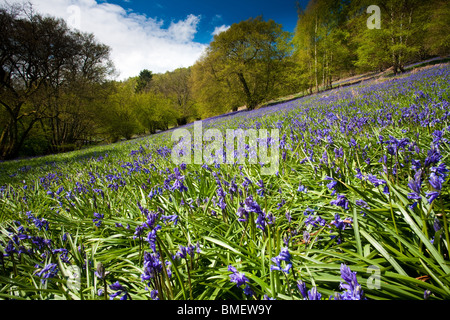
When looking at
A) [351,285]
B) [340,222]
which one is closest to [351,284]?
[351,285]

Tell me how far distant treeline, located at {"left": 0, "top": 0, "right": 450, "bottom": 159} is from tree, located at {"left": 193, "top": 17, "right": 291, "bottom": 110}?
15 cm

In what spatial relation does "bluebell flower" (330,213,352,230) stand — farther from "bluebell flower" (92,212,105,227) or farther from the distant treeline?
the distant treeline

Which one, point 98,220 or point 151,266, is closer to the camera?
point 151,266

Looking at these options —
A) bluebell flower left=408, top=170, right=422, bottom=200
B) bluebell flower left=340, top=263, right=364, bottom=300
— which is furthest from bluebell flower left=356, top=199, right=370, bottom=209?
bluebell flower left=340, top=263, right=364, bottom=300

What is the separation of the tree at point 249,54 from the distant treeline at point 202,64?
0.15m

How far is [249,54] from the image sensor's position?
3009 centimetres

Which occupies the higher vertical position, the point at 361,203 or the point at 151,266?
the point at 361,203

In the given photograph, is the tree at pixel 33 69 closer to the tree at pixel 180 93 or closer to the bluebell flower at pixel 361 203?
the bluebell flower at pixel 361 203

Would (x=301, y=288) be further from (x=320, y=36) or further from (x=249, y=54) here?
(x=320, y=36)

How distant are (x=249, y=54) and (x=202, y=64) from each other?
812cm

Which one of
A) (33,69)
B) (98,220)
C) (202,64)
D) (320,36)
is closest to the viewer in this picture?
(98,220)

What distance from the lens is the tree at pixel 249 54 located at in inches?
1152

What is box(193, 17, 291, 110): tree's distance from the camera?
29.3 m

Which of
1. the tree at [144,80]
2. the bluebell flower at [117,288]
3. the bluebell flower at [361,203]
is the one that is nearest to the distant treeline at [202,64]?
the bluebell flower at [117,288]
